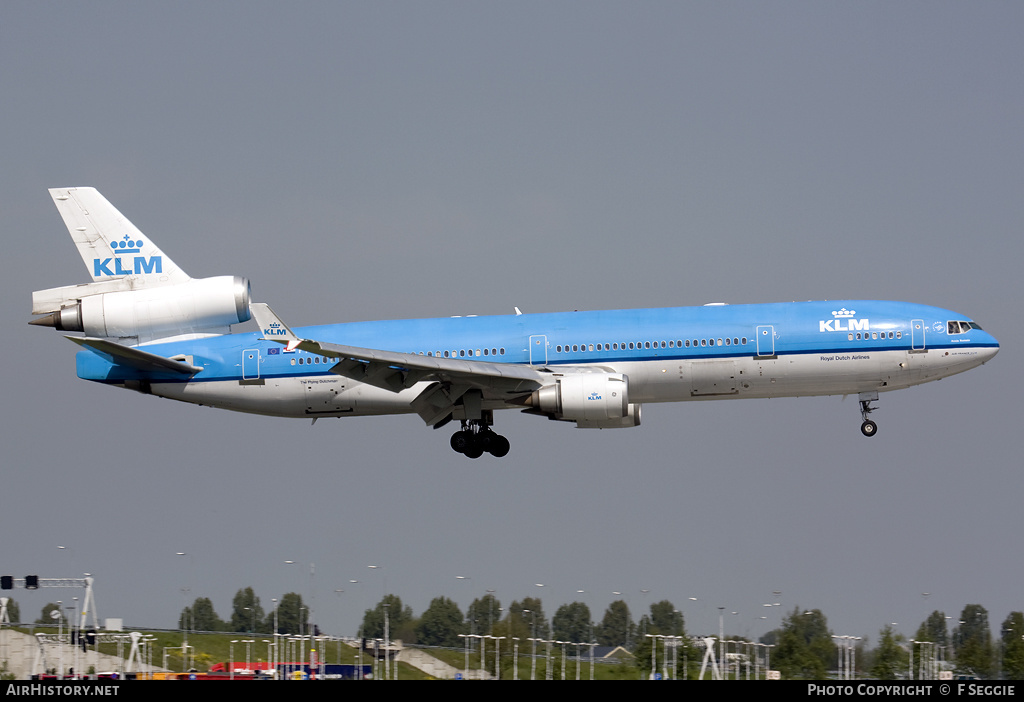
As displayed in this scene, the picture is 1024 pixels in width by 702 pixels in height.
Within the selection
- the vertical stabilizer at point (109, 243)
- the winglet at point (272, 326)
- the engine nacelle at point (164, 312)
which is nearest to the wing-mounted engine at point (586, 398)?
the winglet at point (272, 326)

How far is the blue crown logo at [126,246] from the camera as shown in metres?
47.8

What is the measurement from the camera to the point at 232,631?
61.0m

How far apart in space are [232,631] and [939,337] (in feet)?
128

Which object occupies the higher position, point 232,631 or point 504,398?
point 504,398

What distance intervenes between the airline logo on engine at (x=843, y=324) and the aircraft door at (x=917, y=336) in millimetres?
1688

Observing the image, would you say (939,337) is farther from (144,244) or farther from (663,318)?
(144,244)

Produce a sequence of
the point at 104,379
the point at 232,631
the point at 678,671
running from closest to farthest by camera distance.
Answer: the point at 678,671
the point at 104,379
the point at 232,631

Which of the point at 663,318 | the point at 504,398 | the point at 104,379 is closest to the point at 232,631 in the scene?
the point at 104,379

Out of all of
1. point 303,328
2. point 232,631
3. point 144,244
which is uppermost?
point 144,244

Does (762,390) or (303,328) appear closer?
(762,390)

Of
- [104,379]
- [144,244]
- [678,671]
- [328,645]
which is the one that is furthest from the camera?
[328,645]

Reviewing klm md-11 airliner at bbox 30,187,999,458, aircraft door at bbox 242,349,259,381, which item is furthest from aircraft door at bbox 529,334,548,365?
aircraft door at bbox 242,349,259,381

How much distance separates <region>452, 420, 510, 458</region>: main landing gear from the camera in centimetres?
4478

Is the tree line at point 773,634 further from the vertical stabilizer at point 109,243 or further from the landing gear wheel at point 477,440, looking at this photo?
the vertical stabilizer at point 109,243
